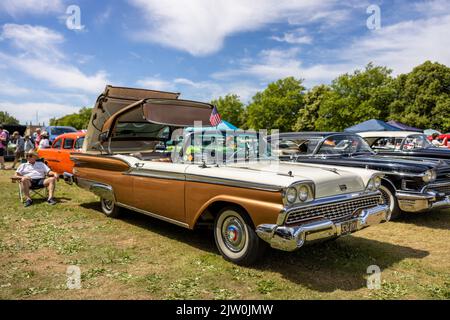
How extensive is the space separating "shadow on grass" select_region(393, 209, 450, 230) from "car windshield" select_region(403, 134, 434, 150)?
215 centimetres

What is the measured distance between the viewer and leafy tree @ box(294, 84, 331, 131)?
1804 inches

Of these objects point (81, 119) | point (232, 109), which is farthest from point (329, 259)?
point (81, 119)

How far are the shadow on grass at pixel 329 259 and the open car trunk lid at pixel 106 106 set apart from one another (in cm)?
226

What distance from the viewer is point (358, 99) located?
129 feet

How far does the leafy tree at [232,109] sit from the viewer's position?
193 feet

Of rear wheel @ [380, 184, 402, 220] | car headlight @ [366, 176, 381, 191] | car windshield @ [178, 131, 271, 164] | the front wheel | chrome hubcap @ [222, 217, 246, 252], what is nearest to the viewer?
the front wheel

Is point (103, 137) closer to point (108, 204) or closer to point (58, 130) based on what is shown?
point (108, 204)

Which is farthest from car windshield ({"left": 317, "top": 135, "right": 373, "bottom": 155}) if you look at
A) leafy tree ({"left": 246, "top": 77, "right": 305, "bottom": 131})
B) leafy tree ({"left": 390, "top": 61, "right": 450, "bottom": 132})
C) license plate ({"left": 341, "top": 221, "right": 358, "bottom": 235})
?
leafy tree ({"left": 246, "top": 77, "right": 305, "bottom": 131})

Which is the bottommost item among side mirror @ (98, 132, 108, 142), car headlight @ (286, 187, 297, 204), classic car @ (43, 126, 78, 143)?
car headlight @ (286, 187, 297, 204)

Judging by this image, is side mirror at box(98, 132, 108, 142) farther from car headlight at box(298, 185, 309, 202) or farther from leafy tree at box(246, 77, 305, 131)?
leafy tree at box(246, 77, 305, 131)

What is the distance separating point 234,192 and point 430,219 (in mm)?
→ 4503

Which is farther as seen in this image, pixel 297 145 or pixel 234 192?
pixel 297 145

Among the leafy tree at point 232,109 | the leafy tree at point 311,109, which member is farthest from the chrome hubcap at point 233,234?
the leafy tree at point 232,109
